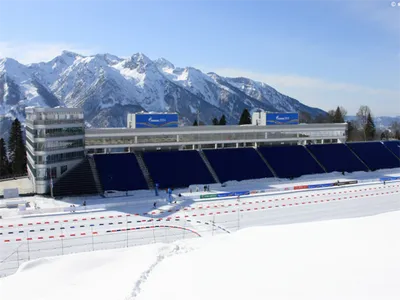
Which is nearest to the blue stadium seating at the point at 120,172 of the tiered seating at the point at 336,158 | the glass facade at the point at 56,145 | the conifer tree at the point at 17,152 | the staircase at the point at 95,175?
the staircase at the point at 95,175

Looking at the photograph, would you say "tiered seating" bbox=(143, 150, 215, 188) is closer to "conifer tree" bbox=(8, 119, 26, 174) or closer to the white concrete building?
the white concrete building

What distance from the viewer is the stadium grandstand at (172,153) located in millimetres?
53406

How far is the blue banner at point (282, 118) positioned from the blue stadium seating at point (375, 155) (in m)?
13.9

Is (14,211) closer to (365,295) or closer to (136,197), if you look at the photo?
(136,197)

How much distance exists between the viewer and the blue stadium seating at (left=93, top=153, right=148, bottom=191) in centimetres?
5509

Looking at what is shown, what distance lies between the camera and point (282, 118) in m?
78.5

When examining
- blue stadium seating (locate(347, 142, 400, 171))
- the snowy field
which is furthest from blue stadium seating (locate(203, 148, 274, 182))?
blue stadium seating (locate(347, 142, 400, 171))

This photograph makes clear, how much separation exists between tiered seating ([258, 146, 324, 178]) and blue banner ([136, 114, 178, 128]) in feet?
56.6

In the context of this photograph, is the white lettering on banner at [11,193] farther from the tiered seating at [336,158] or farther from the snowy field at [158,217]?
the tiered seating at [336,158]

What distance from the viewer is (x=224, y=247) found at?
24594mm

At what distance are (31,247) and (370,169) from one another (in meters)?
64.1

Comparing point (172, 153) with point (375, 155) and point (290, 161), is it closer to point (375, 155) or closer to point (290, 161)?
point (290, 161)

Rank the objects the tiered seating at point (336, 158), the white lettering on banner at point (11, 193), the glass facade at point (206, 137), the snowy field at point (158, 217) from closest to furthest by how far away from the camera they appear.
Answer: the snowy field at point (158, 217) → the white lettering on banner at point (11, 193) → the glass facade at point (206, 137) → the tiered seating at point (336, 158)

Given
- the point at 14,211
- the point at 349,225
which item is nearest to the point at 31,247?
the point at 14,211
